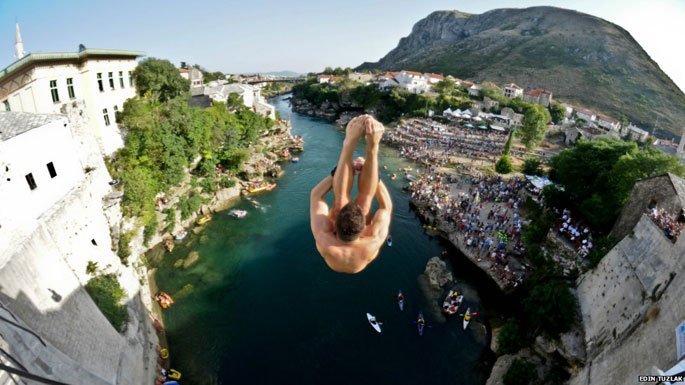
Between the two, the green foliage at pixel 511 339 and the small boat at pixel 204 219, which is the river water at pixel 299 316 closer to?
the small boat at pixel 204 219

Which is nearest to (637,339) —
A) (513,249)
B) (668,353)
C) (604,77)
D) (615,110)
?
(668,353)

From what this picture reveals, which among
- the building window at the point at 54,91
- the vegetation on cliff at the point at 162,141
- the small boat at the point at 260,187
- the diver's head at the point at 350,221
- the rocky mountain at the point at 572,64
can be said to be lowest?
the small boat at the point at 260,187

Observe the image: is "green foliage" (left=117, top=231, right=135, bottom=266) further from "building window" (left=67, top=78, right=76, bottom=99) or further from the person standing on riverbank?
the person standing on riverbank

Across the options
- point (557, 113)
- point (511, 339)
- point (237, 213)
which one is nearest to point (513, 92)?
point (557, 113)

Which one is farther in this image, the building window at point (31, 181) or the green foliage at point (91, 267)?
the green foliage at point (91, 267)

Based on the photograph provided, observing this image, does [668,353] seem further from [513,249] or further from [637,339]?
[513,249]

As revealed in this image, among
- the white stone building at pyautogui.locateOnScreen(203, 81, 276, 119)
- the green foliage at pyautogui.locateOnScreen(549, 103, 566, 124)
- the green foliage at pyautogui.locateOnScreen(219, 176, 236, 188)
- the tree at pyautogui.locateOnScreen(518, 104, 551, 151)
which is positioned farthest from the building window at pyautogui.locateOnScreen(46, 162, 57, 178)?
the green foliage at pyautogui.locateOnScreen(549, 103, 566, 124)

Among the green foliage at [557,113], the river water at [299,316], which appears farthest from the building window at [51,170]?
the green foliage at [557,113]
